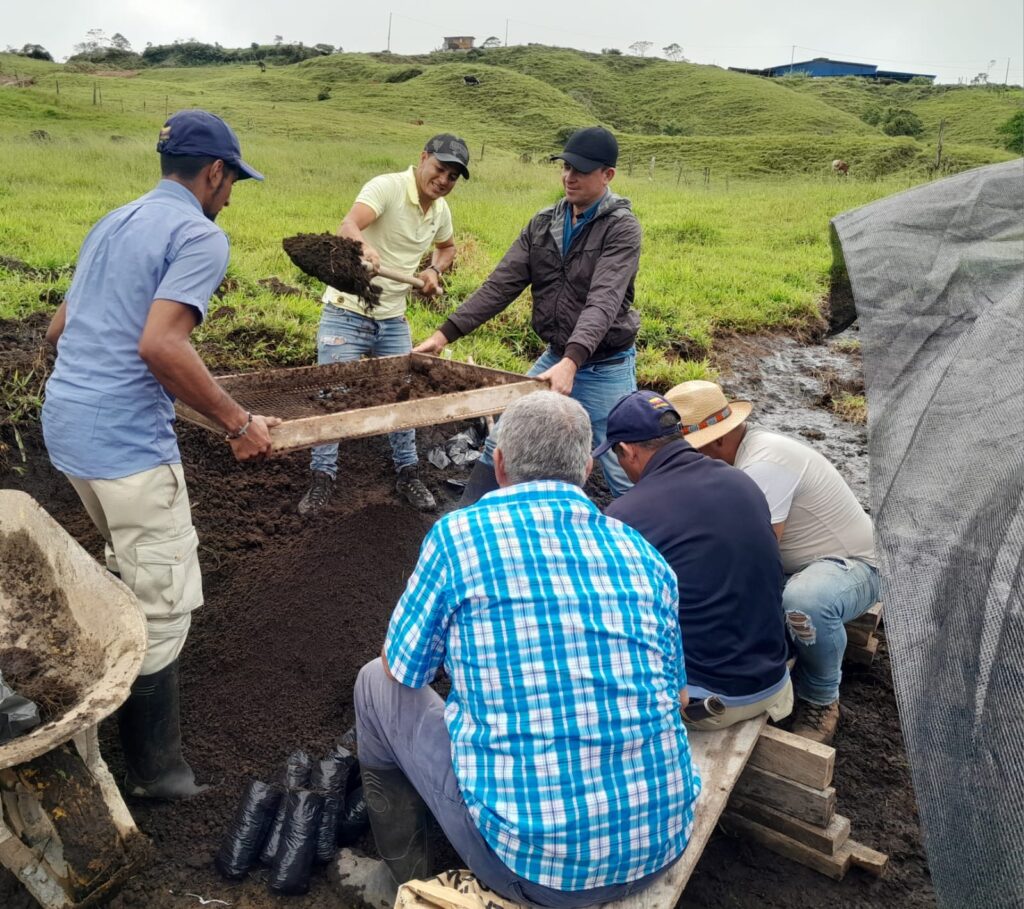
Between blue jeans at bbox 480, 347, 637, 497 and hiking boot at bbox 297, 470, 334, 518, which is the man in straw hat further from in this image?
hiking boot at bbox 297, 470, 334, 518

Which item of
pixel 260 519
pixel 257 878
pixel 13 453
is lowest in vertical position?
pixel 257 878

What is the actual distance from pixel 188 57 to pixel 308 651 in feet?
219

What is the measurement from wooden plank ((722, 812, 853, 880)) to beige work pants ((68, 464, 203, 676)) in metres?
2.13

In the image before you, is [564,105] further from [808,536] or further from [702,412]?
[808,536]

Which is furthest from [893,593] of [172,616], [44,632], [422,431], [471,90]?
[471,90]

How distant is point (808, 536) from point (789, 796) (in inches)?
40.8

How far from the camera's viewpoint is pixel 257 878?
267 cm

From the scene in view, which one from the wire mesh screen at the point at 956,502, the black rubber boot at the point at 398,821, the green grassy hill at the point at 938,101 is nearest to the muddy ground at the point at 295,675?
the black rubber boot at the point at 398,821

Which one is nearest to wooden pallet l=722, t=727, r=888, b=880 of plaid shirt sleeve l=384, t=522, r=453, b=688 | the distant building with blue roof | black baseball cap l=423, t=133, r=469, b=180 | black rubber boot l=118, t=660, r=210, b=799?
plaid shirt sleeve l=384, t=522, r=453, b=688

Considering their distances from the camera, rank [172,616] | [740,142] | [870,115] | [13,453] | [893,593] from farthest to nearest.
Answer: [870,115]
[740,142]
[13,453]
[172,616]
[893,593]

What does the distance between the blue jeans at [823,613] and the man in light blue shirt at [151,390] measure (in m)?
2.22

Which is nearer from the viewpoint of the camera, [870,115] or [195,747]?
[195,747]

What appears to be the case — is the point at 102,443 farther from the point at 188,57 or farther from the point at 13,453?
the point at 188,57

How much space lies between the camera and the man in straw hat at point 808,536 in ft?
10.1
